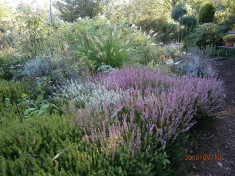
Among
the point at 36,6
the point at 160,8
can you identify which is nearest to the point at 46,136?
the point at 36,6

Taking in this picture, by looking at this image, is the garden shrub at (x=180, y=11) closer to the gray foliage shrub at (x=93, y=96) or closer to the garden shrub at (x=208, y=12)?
the garden shrub at (x=208, y=12)

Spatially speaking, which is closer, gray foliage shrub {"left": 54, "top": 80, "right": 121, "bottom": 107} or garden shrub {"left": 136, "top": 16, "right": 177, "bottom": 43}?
gray foliage shrub {"left": 54, "top": 80, "right": 121, "bottom": 107}

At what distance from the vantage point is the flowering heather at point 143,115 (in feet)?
5.80

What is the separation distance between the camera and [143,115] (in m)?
2.09

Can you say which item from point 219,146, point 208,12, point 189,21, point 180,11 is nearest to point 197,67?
point 219,146

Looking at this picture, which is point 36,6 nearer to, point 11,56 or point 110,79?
point 11,56

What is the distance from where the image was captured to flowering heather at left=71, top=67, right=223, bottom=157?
1.77m

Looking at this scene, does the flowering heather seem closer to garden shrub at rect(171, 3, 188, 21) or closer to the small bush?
the small bush

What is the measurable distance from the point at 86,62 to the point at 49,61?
0.93 metres

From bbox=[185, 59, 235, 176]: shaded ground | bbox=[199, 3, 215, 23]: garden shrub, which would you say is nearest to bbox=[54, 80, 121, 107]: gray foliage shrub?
bbox=[185, 59, 235, 176]: shaded ground

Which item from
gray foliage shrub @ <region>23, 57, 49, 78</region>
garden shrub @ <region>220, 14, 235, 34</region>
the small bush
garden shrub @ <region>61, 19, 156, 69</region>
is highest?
the small bush

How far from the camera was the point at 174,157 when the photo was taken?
199 cm

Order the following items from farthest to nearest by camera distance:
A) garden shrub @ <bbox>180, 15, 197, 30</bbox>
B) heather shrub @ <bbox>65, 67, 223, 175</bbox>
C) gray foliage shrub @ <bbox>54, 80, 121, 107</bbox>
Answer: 1. garden shrub @ <bbox>180, 15, 197, 30</bbox>
2. gray foliage shrub @ <bbox>54, 80, 121, 107</bbox>
3. heather shrub @ <bbox>65, 67, 223, 175</bbox>

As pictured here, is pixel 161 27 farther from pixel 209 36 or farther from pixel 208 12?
pixel 209 36
